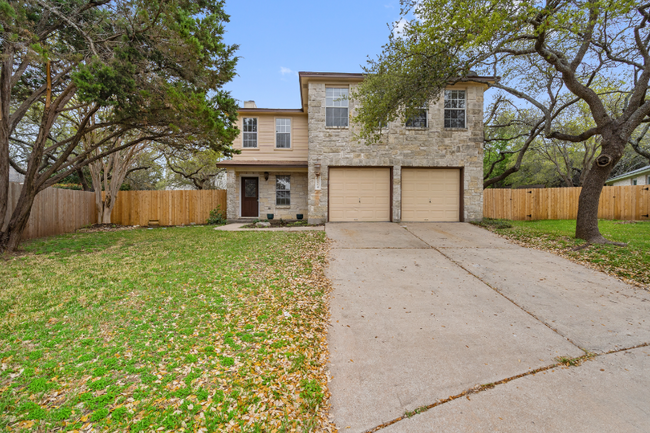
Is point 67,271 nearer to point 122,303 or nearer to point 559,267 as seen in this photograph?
point 122,303

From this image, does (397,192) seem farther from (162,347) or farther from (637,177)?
(637,177)

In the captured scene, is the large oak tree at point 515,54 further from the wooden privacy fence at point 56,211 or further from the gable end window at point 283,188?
the wooden privacy fence at point 56,211

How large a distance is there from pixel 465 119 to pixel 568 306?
9413mm

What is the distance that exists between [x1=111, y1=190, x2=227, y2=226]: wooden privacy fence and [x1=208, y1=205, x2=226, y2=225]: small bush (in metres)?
0.21

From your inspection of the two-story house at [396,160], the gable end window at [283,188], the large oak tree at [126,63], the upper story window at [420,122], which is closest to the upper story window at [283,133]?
the gable end window at [283,188]

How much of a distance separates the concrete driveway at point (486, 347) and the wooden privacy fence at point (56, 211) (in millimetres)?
10180

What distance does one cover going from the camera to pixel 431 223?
11.4m

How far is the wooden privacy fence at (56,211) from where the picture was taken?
932 centimetres

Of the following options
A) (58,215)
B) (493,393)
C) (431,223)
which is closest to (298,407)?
(493,393)

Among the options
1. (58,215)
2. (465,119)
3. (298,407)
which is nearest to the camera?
(298,407)

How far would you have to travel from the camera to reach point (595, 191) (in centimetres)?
782

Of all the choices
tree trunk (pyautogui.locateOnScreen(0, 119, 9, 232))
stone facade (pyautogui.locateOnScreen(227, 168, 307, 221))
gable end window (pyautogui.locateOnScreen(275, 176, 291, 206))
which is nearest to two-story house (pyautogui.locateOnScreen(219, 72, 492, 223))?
stone facade (pyautogui.locateOnScreen(227, 168, 307, 221))

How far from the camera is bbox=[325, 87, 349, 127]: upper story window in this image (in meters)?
11.6

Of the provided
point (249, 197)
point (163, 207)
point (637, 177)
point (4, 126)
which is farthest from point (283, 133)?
point (637, 177)
